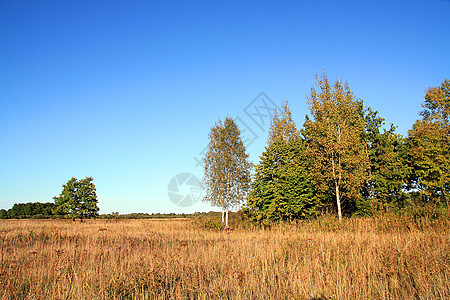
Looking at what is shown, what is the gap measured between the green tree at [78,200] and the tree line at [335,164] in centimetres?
2494

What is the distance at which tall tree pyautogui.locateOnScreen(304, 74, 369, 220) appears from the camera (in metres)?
19.0

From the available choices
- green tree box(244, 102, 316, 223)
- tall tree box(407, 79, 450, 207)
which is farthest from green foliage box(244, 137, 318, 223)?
tall tree box(407, 79, 450, 207)

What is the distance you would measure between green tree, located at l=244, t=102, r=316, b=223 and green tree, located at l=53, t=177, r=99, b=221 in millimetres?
33271

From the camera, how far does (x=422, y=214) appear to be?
13008 mm

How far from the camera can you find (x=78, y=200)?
41500 millimetres

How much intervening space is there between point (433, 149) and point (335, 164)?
1879 centimetres

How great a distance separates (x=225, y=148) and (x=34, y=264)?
24.9m

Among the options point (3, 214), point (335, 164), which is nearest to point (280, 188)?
point (335, 164)

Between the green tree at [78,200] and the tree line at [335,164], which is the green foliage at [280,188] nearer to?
the tree line at [335,164]

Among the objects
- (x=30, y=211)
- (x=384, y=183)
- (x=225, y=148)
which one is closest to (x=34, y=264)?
(x=225, y=148)

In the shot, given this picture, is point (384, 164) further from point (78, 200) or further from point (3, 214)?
point (3, 214)

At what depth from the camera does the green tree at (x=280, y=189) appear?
1895 centimetres

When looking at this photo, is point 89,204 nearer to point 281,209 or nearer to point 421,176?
point 281,209

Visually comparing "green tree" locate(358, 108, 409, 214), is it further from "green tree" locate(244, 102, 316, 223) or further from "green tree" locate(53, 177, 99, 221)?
"green tree" locate(53, 177, 99, 221)
